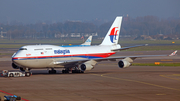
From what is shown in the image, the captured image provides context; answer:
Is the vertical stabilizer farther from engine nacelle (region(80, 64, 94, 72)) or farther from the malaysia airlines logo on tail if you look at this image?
engine nacelle (region(80, 64, 94, 72))

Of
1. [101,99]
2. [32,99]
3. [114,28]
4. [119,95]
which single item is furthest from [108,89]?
[114,28]

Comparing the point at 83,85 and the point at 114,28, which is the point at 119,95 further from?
the point at 114,28

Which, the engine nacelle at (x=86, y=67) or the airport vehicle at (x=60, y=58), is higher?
the airport vehicle at (x=60, y=58)

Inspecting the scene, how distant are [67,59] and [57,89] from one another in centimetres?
1611

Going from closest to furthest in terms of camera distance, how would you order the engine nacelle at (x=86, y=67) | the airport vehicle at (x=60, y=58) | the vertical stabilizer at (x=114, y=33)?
the airport vehicle at (x=60, y=58), the engine nacelle at (x=86, y=67), the vertical stabilizer at (x=114, y=33)

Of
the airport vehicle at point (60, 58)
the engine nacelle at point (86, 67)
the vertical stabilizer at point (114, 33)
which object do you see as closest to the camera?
the airport vehicle at point (60, 58)

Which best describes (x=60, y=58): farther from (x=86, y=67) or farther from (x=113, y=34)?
(x=113, y=34)

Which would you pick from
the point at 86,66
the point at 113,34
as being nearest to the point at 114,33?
the point at 113,34

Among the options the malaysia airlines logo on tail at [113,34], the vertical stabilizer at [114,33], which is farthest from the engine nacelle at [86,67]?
the malaysia airlines logo on tail at [113,34]

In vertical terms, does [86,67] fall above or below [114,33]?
below

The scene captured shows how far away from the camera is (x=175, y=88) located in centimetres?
3047

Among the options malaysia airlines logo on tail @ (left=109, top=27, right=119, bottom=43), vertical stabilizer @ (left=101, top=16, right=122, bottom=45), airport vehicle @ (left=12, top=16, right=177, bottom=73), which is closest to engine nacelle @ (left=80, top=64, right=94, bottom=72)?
airport vehicle @ (left=12, top=16, right=177, bottom=73)

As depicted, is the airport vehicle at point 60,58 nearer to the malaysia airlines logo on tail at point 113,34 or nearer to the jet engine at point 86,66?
the jet engine at point 86,66

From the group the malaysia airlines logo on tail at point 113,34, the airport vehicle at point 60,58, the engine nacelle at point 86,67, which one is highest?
the malaysia airlines logo on tail at point 113,34
